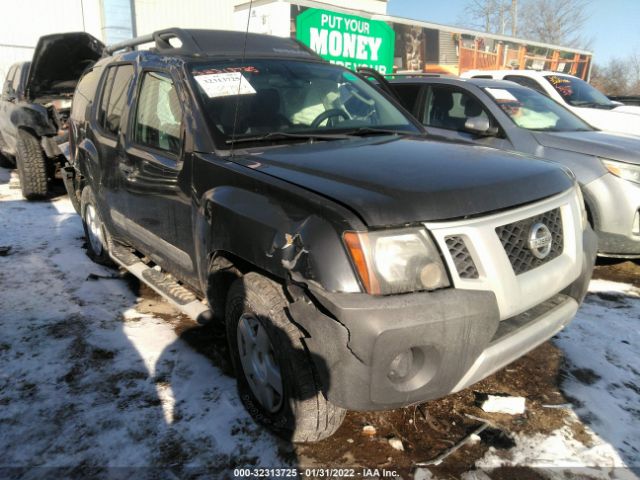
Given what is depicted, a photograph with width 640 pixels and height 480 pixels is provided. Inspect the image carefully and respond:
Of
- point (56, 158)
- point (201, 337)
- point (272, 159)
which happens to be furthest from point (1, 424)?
point (56, 158)

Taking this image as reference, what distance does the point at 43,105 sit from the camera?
7.07 meters

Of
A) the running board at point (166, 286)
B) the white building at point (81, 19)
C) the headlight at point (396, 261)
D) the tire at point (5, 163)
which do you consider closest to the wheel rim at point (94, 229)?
the running board at point (166, 286)

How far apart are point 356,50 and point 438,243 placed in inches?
442

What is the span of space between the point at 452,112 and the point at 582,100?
11.9 ft

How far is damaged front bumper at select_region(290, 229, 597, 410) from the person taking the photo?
1.72m

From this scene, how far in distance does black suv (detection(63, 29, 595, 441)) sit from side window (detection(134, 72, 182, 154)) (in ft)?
0.05

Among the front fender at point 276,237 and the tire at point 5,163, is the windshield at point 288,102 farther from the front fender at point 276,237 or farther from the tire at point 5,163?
the tire at point 5,163

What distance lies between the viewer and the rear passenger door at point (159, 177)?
2.79 metres

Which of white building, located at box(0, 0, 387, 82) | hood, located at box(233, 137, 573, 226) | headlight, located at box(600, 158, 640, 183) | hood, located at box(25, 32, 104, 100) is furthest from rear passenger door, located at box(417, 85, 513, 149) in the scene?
white building, located at box(0, 0, 387, 82)

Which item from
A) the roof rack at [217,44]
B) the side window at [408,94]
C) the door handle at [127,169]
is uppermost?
the roof rack at [217,44]

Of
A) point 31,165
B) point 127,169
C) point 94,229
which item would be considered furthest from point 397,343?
point 31,165

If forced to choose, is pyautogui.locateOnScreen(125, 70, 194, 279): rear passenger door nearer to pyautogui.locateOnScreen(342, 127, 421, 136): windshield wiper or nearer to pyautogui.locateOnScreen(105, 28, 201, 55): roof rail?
pyautogui.locateOnScreen(105, 28, 201, 55): roof rail

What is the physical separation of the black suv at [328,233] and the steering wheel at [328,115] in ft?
0.05

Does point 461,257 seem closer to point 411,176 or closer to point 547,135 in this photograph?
point 411,176
